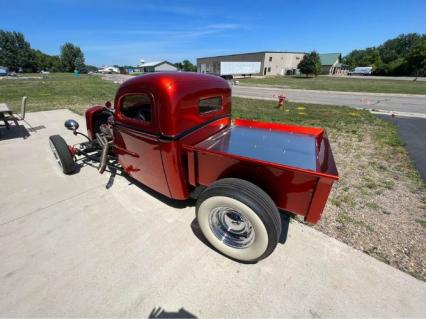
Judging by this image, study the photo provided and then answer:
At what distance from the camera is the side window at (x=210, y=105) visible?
8.51 feet

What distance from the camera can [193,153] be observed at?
7.21 feet

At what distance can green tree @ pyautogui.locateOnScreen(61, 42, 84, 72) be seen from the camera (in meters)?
76.0

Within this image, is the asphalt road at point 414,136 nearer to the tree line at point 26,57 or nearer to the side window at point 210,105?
the side window at point 210,105

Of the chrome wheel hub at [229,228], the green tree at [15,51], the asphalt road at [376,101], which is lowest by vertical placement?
the asphalt road at [376,101]

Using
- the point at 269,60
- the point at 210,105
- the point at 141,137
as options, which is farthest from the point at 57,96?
the point at 269,60

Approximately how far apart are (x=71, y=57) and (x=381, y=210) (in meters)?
97.6

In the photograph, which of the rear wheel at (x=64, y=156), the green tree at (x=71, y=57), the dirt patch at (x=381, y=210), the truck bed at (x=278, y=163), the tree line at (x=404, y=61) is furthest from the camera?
the green tree at (x=71, y=57)

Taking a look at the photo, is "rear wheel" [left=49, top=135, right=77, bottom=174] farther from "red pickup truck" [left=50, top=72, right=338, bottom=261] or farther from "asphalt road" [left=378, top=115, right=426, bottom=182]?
Answer: "asphalt road" [left=378, top=115, right=426, bottom=182]

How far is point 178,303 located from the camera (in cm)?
179

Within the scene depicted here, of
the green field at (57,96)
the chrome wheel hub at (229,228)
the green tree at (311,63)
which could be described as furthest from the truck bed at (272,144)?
the green tree at (311,63)

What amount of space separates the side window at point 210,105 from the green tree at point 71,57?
91550 millimetres

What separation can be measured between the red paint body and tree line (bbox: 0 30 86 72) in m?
91.3

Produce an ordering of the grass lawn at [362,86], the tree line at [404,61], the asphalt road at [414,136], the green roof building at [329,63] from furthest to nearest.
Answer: the green roof building at [329,63]
the tree line at [404,61]
the grass lawn at [362,86]
the asphalt road at [414,136]

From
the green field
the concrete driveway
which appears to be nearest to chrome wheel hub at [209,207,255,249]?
the concrete driveway
